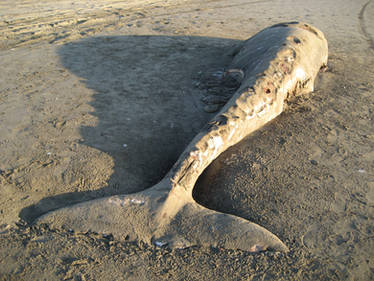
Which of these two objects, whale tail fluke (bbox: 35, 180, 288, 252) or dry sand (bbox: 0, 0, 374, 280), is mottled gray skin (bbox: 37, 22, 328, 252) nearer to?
whale tail fluke (bbox: 35, 180, 288, 252)

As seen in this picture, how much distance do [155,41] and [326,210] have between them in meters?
5.33

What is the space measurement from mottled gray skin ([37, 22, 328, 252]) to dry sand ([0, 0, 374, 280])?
10cm

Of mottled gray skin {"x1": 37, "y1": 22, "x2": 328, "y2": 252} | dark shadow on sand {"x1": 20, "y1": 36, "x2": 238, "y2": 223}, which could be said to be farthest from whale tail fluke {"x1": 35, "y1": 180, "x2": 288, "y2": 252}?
dark shadow on sand {"x1": 20, "y1": 36, "x2": 238, "y2": 223}

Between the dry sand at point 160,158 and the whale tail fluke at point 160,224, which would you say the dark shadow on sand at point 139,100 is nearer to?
the dry sand at point 160,158

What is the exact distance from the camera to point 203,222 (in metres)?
2.37

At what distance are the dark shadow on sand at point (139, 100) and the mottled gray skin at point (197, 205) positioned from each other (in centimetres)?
36

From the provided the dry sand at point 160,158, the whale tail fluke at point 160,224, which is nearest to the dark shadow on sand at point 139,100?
the dry sand at point 160,158

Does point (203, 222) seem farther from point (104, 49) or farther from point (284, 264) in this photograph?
point (104, 49)

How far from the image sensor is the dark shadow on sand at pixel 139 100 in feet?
10.0

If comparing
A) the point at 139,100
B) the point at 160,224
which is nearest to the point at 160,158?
the point at 160,224

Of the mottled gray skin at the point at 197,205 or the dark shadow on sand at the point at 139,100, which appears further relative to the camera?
the dark shadow on sand at the point at 139,100

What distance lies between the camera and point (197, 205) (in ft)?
8.36

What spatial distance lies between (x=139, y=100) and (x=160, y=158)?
1329 millimetres

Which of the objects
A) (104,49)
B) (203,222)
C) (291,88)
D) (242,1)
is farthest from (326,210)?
(242,1)
